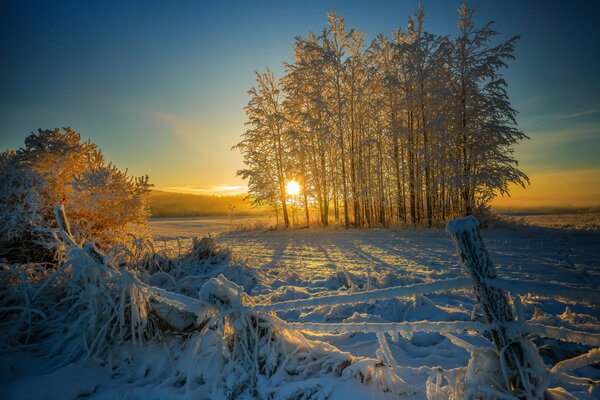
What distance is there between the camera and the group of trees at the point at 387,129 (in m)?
12.4

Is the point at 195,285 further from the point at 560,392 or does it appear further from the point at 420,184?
the point at 420,184

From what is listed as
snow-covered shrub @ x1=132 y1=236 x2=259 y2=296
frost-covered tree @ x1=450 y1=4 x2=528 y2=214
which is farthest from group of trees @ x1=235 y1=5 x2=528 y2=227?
snow-covered shrub @ x1=132 y1=236 x2=259 y2=296

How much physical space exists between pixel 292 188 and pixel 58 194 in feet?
47.7

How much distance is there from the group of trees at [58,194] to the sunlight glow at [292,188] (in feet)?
44.7

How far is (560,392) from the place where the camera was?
1037mm

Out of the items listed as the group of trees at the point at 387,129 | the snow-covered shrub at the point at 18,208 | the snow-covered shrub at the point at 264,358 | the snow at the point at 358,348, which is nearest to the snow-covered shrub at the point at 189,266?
the snow at the point at 358,348

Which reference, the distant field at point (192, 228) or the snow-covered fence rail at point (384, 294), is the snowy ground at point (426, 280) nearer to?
the snow-covered fence rail at point (384, 294)

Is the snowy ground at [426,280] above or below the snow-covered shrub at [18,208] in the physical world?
below

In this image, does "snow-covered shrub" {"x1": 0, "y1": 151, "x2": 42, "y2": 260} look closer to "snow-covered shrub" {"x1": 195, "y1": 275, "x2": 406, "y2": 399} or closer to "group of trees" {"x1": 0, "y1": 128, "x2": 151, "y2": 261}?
"group of trees" {"x1": 0, "y1": 128, "x2": 151, "y2": 261}

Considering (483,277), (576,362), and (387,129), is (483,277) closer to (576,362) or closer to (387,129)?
(576,362)

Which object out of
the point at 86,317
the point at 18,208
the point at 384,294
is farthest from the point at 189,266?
the point at 384,294

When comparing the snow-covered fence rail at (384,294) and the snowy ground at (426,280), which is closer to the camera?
the snow-covered fence rail at (384,294)

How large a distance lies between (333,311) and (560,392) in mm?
1970

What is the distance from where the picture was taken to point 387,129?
15406mm
